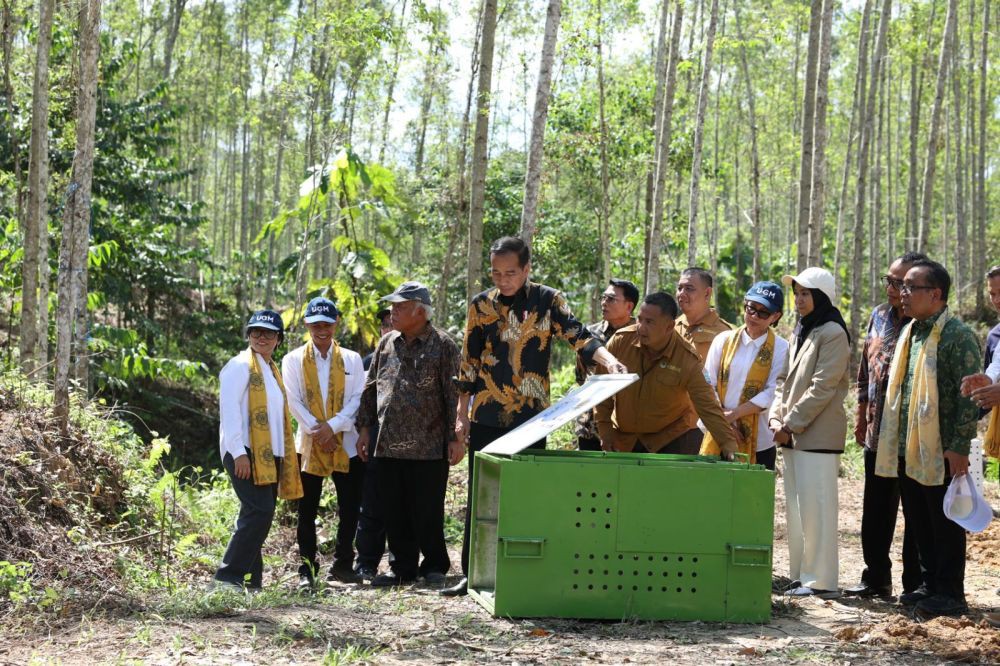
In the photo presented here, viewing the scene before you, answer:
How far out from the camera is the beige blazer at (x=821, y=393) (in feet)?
17.6

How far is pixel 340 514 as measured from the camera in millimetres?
6211

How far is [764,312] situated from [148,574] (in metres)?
3.75

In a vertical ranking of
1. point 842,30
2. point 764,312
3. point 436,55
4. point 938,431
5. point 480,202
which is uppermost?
point 842,30

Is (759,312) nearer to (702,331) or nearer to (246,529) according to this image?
(702,331)

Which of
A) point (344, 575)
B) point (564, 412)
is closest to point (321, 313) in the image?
point (344, 575)

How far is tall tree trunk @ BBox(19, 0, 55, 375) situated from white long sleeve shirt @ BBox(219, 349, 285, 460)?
13.6ft

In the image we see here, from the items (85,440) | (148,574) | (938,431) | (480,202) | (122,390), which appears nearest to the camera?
(938,431)

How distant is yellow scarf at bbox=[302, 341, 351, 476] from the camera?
607 cm

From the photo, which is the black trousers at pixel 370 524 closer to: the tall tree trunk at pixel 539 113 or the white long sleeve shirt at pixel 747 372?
the white long sleeve shirt at pixel 747 372

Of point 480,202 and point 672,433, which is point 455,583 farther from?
point 480,202

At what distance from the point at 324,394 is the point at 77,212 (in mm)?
2678

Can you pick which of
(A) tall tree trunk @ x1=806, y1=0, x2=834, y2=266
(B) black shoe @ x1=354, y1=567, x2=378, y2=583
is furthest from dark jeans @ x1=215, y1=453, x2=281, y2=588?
(A) tall tree trunk @ x1=806, y1=0, x2=834, y2=266

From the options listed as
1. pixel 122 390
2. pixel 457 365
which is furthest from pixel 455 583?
pixel 122 390

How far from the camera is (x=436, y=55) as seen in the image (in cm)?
1234
